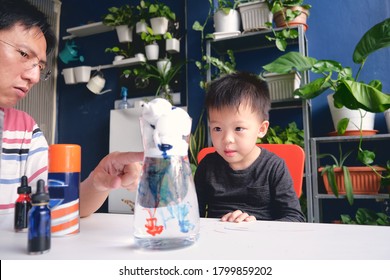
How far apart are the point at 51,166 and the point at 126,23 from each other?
2843 mm

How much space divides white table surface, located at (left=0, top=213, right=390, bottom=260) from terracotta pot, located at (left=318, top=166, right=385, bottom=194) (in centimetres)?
158

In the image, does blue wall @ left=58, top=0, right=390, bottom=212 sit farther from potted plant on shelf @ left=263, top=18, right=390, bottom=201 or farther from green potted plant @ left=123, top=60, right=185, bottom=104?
potted plant on shelf @ left=263, top=18, right=390, bottom=201

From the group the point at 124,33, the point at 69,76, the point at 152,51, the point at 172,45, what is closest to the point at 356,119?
the point at 172,45

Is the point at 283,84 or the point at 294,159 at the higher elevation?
the point at 283,84

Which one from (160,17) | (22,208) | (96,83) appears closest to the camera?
(22,208)

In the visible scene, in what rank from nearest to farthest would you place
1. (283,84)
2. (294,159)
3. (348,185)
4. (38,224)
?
1. (38,224)
2. (294,159)
3. (348,185)
4. (283,84)

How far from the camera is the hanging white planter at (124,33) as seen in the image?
312 centimetres

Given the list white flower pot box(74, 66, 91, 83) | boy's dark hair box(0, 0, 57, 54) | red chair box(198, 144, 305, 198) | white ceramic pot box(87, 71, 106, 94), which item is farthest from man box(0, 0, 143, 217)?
white flower pot box(74, 66, 91, 83)

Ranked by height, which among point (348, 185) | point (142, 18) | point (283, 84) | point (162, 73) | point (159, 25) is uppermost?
point (142, 18)

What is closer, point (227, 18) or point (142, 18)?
point (227, 18)

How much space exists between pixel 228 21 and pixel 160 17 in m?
0.71

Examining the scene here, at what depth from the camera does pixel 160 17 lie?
2877mm

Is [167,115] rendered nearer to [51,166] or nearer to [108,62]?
[51,166]

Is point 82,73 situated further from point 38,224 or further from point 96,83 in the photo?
point 38,224
